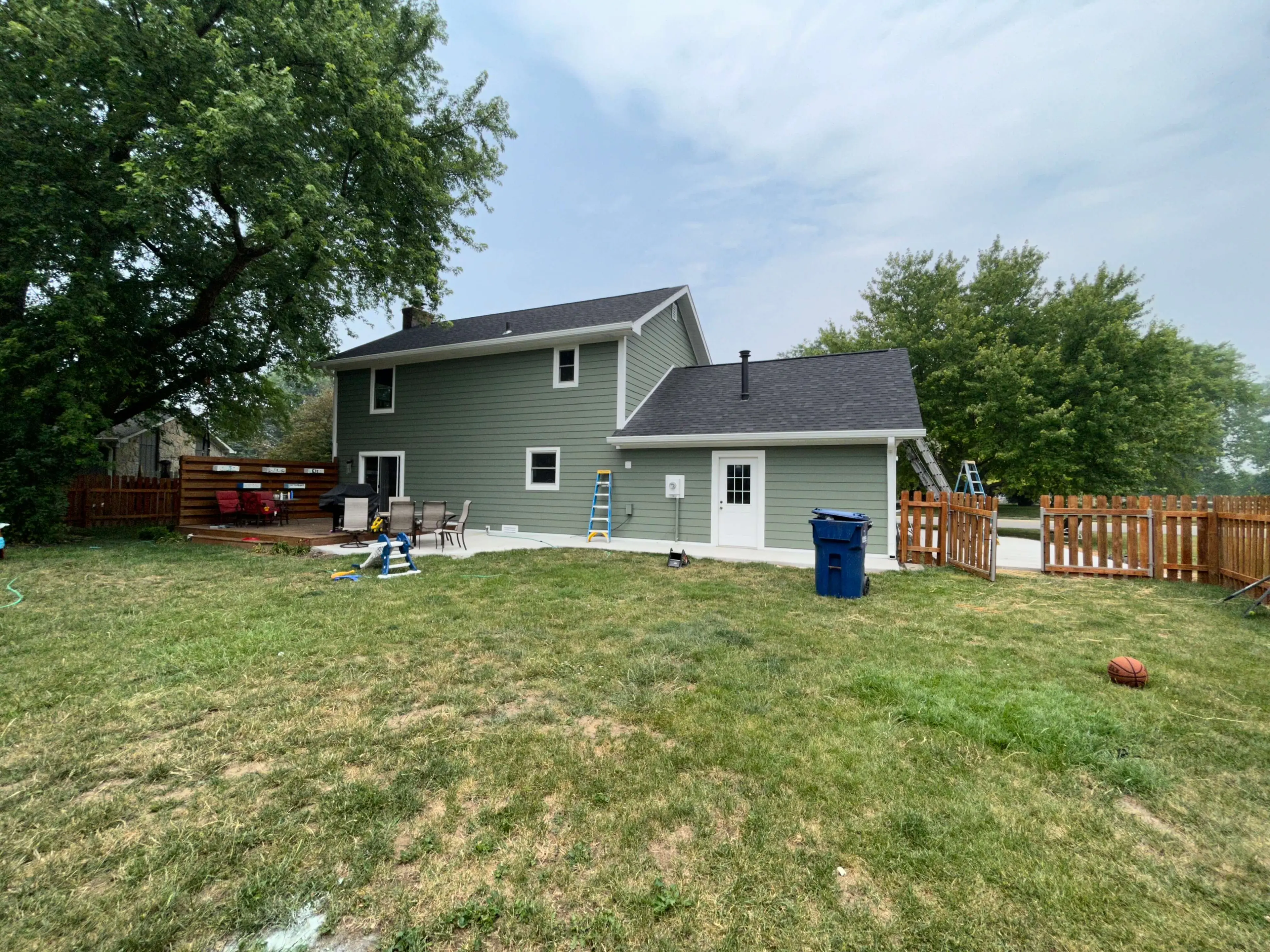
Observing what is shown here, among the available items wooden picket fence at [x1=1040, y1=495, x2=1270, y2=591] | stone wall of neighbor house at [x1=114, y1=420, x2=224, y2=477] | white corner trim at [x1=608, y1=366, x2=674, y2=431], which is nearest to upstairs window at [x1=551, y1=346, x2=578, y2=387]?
white corner trim at [x1=608, y1=366, x2=674, y2=431]

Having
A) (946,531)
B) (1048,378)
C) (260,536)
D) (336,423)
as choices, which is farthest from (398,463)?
(1048,378)

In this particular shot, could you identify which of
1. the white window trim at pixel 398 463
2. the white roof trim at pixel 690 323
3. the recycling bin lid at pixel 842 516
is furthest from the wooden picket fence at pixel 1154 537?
the white window trim at pixel 398 463

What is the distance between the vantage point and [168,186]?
9008 millimetres

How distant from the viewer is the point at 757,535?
11094 mm

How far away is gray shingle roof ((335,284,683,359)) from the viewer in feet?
43.1

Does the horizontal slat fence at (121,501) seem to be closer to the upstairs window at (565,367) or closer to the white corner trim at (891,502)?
the upstairs window at (565,367)

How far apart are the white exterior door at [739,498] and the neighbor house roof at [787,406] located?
0.48 meters

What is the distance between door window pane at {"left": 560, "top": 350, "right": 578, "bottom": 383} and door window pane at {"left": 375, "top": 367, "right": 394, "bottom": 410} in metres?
5.79

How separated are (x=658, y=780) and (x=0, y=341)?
47.7 ft

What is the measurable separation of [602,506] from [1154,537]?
10101 millimetres

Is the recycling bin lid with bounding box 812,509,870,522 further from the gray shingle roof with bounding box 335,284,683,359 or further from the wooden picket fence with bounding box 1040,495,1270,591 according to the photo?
Answer: the gray shingle roof with bounding box 335,284,683,359

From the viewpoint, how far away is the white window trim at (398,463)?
592 inches

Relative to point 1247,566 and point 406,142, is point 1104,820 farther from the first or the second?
point 406,142

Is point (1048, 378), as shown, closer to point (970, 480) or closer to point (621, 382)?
point (970, 480)
